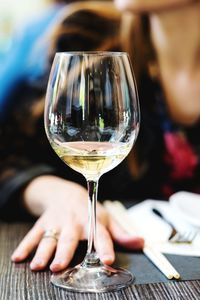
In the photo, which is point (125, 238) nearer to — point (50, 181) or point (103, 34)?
point (50, 181)

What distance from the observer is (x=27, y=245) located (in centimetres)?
76

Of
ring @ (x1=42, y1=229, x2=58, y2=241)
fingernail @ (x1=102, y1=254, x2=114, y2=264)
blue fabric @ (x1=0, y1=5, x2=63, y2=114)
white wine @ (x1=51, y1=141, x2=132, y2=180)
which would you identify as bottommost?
fingernail @ (x1=102, y1=254, x2=114, y2=264)

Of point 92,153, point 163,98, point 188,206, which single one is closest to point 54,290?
point 92,153

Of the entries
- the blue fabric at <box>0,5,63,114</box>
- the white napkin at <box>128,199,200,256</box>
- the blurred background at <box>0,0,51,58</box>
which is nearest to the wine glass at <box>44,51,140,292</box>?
the white napkin at <box>128,199,200,256</box>

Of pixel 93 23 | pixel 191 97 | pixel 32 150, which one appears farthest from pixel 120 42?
pixel 32 150

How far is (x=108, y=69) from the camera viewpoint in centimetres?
64

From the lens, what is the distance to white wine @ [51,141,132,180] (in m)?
0.65

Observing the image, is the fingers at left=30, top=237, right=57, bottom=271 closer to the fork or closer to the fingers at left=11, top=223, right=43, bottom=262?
the fingers at left=11, top=223, right=43, bottom=262

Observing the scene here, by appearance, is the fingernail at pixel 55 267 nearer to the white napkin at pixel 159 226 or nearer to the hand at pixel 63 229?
the hand at pixel 63 229

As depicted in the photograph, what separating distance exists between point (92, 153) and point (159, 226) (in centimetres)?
23

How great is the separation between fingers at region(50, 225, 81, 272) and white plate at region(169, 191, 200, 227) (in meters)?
0.15

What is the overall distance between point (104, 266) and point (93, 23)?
908mm

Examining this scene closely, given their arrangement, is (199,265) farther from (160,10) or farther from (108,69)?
(160,10)

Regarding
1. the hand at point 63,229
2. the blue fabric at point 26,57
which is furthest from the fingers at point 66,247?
the blue fabric at point 26,57
